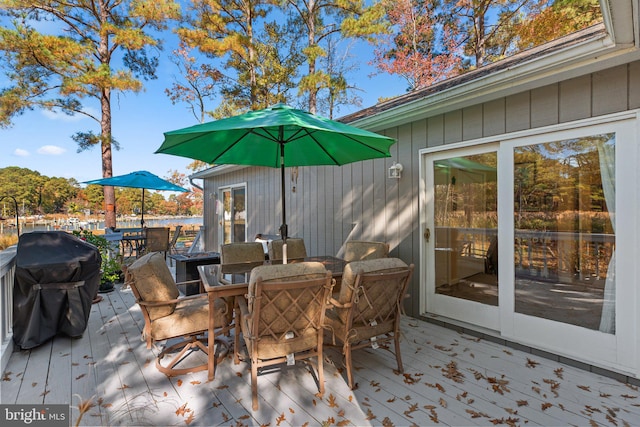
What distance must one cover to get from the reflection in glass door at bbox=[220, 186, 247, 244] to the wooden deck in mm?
5340

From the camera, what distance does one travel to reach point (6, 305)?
9.59 ft

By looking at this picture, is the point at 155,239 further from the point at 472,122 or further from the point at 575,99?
the point at 575,99

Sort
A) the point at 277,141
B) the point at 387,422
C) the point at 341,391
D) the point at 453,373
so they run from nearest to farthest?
the point at 387,422
the point at 341,391
the point at 453,373
the point at 277,141

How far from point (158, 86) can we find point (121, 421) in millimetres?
14502

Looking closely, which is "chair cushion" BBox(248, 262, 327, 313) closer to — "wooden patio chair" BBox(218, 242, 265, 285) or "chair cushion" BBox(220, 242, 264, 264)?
"wooden patio chair" BBox(218, 242, 265, 285)

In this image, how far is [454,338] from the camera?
3320 mm

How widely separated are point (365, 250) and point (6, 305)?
3682mm

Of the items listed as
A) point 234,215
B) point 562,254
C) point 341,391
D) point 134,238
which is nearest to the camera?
point 341,391

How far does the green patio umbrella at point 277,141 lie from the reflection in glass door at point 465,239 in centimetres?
97

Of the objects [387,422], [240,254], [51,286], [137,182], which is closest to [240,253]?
[240,254]

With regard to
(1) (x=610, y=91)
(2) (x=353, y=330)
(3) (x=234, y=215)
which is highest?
(1) (x=610, y=91)

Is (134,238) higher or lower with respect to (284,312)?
higher

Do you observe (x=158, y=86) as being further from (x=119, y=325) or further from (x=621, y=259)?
(x=621, y=259)

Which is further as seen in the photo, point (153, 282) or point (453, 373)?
point (453, 373)
